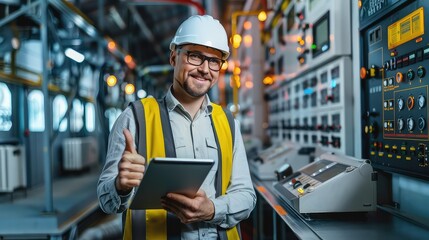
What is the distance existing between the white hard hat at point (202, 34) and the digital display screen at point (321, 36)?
4.41ft

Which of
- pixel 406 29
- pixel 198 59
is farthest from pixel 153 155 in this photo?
pixel 406 29

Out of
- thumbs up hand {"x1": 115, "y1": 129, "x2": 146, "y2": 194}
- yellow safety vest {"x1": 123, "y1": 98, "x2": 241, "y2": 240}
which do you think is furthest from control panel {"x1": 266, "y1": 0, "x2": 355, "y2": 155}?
thumbs up hand {"x1": 115, "y1": 129, "x2": 146, "y2": 194}

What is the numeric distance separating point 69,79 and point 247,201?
268 inches

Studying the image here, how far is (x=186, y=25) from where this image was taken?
171 cm

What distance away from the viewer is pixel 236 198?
5.61 feet

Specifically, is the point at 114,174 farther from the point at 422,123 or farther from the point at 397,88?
the point at 397,88

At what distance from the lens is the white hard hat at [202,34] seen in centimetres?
166

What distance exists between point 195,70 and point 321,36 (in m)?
1.68

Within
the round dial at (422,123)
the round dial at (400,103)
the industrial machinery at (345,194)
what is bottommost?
the industrial machinery at (345,194)

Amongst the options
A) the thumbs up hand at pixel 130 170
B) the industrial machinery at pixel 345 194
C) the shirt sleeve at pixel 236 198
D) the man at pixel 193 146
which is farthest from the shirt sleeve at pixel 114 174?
the industrial machinery at pixel 345 194

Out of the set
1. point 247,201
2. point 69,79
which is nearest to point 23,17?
point 69,79

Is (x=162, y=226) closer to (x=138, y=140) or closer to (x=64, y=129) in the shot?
(x=138, y=140)

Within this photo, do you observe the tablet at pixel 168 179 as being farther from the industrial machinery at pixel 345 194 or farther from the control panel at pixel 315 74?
the control panel at pixel 315 74

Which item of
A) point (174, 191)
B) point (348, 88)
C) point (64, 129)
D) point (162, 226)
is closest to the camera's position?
point (174, 191)
